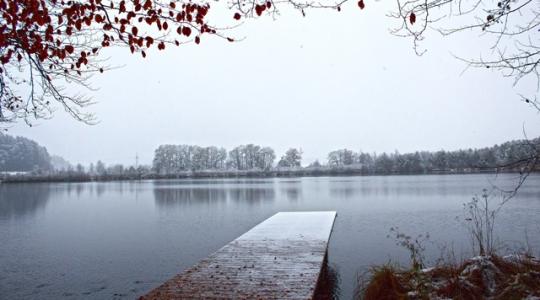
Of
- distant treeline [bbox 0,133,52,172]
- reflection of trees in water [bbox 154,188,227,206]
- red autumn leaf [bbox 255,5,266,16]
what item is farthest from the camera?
distant treeline [bbox 0,133,52,172]

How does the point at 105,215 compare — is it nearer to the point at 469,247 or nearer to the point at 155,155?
the point at 469,247

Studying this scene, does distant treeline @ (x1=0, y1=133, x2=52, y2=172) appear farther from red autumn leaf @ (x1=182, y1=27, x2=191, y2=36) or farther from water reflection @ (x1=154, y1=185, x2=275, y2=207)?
red autumn leaf @ (x1=182, y1=27, x2=191, y2=36)

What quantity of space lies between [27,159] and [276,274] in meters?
155

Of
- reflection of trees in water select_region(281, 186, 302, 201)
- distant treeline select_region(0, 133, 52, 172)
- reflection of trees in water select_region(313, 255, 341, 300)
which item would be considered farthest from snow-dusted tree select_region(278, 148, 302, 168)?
reflection of trees in water select_region(313, 255, 341, 300)

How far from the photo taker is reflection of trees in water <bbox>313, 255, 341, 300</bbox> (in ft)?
29.0

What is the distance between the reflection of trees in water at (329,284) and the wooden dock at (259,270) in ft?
2.37

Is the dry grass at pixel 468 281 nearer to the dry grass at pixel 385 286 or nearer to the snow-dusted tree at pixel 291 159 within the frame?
the dry grass at pixel 385 286

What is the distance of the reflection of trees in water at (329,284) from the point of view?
29.0ft

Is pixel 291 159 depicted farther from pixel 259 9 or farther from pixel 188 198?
pixel 259 9

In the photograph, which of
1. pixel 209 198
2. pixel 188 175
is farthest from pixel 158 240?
pixel 188 175

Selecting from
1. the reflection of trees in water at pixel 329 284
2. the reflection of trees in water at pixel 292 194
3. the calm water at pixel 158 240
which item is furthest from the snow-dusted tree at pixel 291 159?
the reflection of trees in water at pixel 329 284

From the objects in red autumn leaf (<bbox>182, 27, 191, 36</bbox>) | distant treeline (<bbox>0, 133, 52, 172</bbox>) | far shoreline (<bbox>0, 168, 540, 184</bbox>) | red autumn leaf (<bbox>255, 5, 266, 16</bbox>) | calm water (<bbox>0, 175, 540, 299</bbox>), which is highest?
distant treeline (<bbox>0, 133, 52, 172</bbox>)

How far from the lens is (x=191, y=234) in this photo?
1617 centimetres

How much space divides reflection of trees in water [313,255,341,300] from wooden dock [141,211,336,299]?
72 cm
